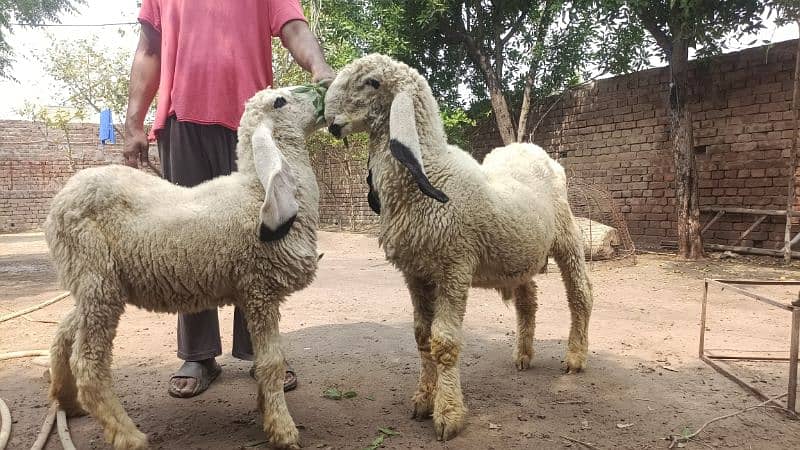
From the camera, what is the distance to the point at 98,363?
2.04 m

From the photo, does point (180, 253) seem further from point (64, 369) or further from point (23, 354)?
point (23, 354)

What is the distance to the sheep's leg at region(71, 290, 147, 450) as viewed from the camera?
201cm

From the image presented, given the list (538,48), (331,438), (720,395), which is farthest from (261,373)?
(538,48)

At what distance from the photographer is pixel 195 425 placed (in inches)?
97.9

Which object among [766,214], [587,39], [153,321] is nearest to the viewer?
[153,321]

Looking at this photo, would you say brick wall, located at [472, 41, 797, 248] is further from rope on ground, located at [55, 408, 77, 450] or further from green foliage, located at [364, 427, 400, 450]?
rope on ground, located at [55, 408, 77, 450]

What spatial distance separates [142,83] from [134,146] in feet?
1.36

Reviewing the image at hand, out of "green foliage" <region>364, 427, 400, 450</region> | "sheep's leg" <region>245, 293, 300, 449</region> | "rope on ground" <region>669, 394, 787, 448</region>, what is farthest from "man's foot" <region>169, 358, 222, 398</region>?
"rope on ground" <region>669, 394, 787, 448</region>

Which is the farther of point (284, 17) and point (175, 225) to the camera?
point (284, 17)

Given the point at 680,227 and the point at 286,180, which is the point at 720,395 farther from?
the point at 680,227

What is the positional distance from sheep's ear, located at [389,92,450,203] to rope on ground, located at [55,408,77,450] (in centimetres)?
191

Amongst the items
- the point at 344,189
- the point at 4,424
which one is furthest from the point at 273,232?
the point at 344,189

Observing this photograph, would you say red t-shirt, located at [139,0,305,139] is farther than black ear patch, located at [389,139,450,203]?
Yes

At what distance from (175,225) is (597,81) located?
32.5 ft
